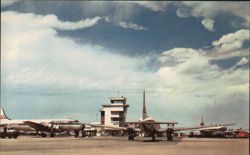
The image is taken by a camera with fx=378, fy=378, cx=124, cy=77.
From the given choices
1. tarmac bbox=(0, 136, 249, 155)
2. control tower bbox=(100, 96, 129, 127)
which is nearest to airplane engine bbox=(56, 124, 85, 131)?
control tower bbox=(100, 96, 129, 127)

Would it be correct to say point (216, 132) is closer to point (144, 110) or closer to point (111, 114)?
point (144, 110)

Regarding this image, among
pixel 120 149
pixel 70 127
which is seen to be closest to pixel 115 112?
pixel 70 127

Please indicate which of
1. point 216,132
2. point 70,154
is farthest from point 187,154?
point 216,132

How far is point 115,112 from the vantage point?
88.9 meters

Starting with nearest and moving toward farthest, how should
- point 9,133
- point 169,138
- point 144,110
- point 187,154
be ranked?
point 187,154
point 169,138
point 9,133
point 144,110

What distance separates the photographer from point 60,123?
63031 millimetres

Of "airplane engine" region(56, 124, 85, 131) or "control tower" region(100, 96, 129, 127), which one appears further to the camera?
"control tower" region(100, 96, 129, 127)

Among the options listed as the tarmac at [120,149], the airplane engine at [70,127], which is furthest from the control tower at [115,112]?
the tarmac at [120,149]

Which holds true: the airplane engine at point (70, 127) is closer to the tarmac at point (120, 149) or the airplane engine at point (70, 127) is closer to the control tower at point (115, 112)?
the control tower at point (115, 112)

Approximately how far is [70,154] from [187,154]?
607cm

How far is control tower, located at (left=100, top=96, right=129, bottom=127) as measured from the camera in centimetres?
8806

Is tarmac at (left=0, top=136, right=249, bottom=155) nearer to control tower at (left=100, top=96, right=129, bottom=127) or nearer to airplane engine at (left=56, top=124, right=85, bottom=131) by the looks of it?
airplane engine at (left=56, top=124, right=85, bottom=131)

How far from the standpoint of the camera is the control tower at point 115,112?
88.1 m

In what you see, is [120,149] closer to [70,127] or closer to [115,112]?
[70,127]
